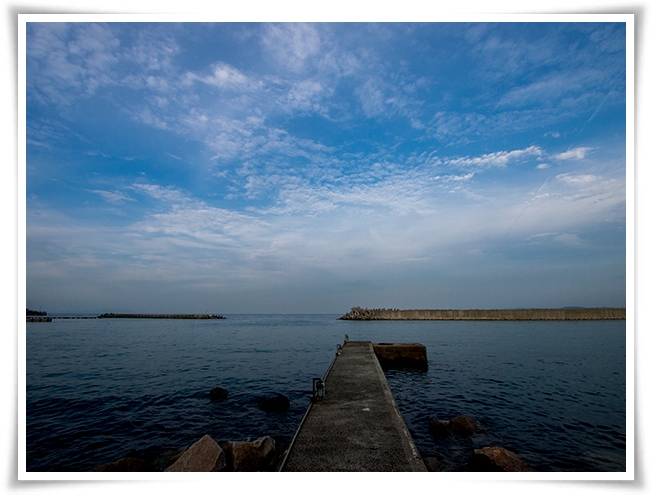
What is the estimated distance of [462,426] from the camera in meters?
10.8

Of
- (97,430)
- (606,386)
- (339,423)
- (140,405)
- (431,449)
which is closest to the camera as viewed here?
(339,423)

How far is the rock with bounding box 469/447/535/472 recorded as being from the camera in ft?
25.2

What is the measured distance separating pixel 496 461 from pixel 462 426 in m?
3.25

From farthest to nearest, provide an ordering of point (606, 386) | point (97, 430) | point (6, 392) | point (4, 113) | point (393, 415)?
point (606, 386)
point (97, 430)
point (393, 415)
point (4, 113)
point (6, 392)

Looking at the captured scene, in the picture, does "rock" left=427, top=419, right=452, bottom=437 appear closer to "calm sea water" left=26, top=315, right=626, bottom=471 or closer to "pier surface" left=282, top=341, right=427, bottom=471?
"calm sea water" left=26, top=315, right=626, bottom=471

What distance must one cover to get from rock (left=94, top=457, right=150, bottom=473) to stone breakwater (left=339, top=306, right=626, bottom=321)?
87.3m

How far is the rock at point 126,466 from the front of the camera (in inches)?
324
